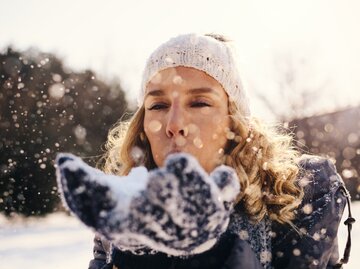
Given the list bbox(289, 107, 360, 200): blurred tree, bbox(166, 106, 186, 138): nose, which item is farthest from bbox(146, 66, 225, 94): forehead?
bbox(289, 107, 360, 200): blurred tree

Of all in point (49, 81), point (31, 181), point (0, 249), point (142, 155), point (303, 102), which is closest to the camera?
point (142, 155)

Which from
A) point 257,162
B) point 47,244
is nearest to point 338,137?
point 47,244

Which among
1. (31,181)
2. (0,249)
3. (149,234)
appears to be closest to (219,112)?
(149,234)

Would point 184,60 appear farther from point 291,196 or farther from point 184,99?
point 291,196

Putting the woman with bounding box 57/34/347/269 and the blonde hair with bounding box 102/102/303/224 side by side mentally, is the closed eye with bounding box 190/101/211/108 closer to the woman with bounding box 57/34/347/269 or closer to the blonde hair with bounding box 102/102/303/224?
the woman with bounding box 57/34/347/269

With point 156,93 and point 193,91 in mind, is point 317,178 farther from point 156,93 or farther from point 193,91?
point 156,93

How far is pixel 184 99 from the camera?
1.75 meters

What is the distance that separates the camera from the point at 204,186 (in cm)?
100

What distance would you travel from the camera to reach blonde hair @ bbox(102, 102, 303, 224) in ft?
6.11

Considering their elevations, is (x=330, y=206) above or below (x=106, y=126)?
below

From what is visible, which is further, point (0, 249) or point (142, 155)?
point (0, 249)

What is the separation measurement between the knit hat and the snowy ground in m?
3.88

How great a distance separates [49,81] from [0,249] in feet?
28.1

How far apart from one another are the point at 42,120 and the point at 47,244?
21.4ft
